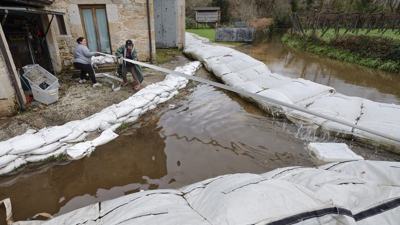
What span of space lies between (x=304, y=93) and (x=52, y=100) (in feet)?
16.3

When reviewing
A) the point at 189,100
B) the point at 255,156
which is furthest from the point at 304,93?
the point at 189,100

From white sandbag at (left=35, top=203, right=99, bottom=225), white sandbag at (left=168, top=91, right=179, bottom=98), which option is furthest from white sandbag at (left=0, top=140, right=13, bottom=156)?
white sandbag at (left=168, top=91, right=179, bottom=98)

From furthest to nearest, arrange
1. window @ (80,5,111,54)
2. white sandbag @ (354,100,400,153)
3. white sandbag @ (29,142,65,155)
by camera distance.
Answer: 1. window @ (80,5,111,54)
2. white sandbag @ (354,100,400,153)
3. white sandbag @ (29,142,65,155)

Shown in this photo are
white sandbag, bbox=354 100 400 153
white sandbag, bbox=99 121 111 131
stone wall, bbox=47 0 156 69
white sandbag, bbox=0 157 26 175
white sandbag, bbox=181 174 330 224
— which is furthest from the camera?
stone wall, bbox=47 0 156 69

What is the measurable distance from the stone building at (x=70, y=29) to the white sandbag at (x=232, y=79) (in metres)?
2.74

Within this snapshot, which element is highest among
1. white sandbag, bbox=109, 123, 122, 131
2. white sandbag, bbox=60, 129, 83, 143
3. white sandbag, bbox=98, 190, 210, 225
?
white sandbag, bbox=98, 190, 210, 225

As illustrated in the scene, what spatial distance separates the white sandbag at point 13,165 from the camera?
2.73 metres

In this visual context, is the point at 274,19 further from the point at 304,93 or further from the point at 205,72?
the point at 304,93

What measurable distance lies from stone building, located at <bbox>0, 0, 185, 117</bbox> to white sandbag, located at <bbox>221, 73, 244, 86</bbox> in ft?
8.99

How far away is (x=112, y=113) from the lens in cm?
377

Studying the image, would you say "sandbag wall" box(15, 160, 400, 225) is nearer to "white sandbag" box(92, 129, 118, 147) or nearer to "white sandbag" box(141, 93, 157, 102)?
"white sandbag" box(92, 129, 118, 147)

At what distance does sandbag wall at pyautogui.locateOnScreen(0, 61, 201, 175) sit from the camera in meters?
2.79

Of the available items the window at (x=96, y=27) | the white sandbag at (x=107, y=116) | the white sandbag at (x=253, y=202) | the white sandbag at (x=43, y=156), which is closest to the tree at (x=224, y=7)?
the window at (x=96, y=27)

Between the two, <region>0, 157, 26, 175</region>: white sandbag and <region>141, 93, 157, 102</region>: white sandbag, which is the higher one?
<region>141, 93, 157, 102</region>: white sandbag
